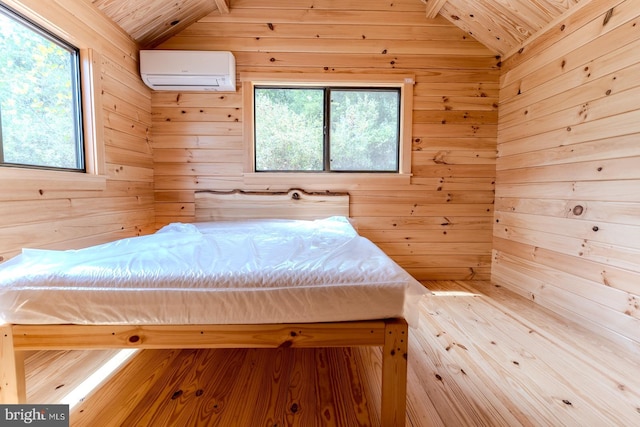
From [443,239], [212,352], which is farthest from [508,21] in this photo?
[212,352]

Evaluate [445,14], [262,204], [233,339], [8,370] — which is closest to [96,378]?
[8,370]

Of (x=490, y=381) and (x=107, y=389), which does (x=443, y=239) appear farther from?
(x=107, y=389)

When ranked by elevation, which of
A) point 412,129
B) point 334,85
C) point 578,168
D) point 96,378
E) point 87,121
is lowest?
point 96,378

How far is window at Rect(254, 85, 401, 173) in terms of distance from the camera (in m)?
2.63

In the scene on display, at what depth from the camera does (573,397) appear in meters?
1.18

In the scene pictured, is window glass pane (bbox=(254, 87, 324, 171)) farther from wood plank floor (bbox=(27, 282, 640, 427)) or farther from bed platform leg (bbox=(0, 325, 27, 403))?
bed platform leg (bbox=(0, 325, 27, 403))

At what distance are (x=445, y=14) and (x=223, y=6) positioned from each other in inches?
75.4

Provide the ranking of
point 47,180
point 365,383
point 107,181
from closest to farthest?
point 365,383, point 47,180, point 107,181

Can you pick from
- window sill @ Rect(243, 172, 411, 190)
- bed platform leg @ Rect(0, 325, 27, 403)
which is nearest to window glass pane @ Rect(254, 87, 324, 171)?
window sill @ Rect(243, 172, 411, 190)

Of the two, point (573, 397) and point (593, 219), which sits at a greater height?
point (593, 219)

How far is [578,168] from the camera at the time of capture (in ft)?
6.03

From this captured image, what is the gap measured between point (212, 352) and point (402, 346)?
1070 millimetres

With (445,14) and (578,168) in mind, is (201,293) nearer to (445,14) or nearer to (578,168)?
(578,168)

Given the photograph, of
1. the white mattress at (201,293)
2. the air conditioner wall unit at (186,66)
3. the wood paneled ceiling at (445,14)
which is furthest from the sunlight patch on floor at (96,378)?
the wood paneled ceiling at (445,14)
